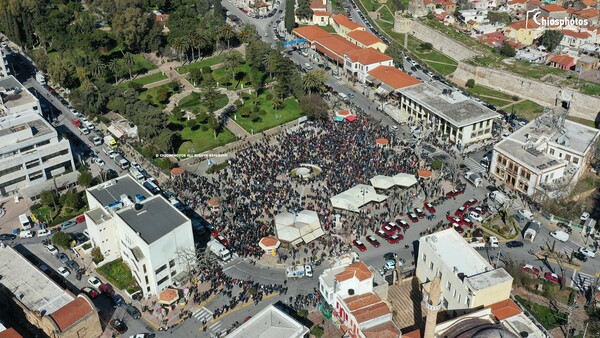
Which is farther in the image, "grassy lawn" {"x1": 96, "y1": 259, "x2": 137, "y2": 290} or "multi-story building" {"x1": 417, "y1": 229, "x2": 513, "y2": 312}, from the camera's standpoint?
"grassy lawn" {"x1": 96, "y1": 259, "x2": 137, "y2": 290}

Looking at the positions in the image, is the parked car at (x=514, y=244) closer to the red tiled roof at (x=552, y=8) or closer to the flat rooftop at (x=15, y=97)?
the flat rooftop at (x=15, y=97)

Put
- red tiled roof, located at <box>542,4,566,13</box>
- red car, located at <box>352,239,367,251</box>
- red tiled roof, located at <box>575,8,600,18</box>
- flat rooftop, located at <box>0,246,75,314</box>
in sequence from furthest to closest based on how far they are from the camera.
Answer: red tiled roof, located at <box>542,4,566,13</box> → red tiled roof, located at <box>575,8,600,18</box> → red car, located at <box>352,239,367,251</box> → flat rooftop, located at <box>0,246,75,314</box>

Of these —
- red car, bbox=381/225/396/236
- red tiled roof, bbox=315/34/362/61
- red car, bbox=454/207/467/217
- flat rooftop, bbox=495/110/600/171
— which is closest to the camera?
red car, bbox=381/225/396/236

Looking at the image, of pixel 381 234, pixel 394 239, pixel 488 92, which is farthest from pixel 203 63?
pixel 394 239

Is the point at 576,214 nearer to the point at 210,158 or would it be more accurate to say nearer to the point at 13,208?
the point at 210,158

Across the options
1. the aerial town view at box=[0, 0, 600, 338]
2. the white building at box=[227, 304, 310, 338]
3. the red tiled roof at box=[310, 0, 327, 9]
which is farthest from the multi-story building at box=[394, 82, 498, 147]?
Answer: the red tiled roof at box=[310, 0, 327, 9]

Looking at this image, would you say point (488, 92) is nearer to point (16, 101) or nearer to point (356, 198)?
point (356, 198)

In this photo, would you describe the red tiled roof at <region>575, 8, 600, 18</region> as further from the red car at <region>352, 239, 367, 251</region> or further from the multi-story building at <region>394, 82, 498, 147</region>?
the red car at <region>352, 239, 367, 251</region>

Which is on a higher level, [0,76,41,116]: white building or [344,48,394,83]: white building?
[0,76,41,116]: white building

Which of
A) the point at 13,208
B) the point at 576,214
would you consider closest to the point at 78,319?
the point at 13,208
